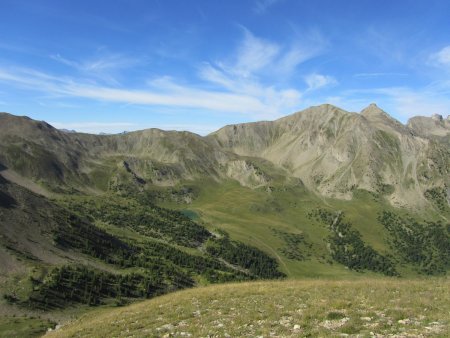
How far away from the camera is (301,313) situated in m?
26.4

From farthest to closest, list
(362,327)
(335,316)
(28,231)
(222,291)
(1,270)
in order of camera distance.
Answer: (28,231) → (1,270) → (222,291) → (335,316) → (362,327)

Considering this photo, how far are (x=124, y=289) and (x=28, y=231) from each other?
120ft

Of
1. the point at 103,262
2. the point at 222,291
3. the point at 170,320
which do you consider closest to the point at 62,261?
the point at 103,262

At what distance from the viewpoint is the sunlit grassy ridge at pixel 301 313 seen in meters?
21.9

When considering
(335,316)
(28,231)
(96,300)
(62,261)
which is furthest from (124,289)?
(335,316)

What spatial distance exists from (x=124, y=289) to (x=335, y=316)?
75854 millimetres

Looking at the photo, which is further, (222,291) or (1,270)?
(1,270)

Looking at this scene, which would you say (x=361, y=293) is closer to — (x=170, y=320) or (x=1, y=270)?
(x=170, y=320)

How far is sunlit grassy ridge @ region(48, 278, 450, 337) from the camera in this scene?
21.9 meters

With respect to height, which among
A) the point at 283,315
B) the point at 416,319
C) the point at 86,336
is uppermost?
the point at 416,319

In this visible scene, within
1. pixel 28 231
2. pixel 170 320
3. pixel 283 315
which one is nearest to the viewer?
pixel 283 315

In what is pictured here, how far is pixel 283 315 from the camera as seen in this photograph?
26844mm

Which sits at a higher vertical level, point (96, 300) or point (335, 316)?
point (335, 316)

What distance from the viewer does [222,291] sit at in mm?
41000
